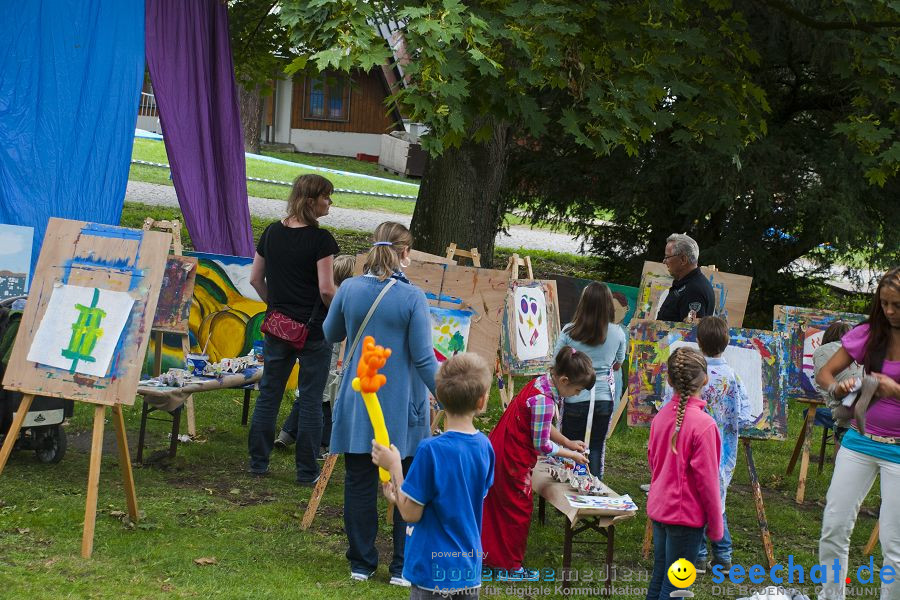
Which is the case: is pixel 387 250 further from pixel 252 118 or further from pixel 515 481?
pixel 252 118

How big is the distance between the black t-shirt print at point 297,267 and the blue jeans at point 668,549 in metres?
2.66

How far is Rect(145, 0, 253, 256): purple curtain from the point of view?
390 inches

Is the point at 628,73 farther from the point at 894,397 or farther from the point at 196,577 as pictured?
the point at 196,577

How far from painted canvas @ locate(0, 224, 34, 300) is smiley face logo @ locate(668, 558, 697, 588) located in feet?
18.5

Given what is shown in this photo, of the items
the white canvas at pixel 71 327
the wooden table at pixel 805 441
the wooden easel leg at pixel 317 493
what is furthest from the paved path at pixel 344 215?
the white canvas at pixel 71 327

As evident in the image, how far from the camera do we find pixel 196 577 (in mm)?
4973

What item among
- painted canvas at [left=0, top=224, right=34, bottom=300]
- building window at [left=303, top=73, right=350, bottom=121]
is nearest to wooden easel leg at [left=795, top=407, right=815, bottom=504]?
painted canvas at [left=0, top=224, right=34, bottom=300]

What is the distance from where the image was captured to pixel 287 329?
645 cm

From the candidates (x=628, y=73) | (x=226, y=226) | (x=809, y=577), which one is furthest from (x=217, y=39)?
(x=809, y=577)

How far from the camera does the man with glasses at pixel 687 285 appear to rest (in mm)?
7082

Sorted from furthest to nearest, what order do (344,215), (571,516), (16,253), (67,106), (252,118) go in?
(252,118), (344,215), (67,106), (16,253), (571,516)

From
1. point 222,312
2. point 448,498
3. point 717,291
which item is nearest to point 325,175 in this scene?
point 222,312

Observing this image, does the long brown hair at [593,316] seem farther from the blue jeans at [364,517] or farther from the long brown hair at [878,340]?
the long brown hair at [878,340]

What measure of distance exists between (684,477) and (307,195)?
2.95m
